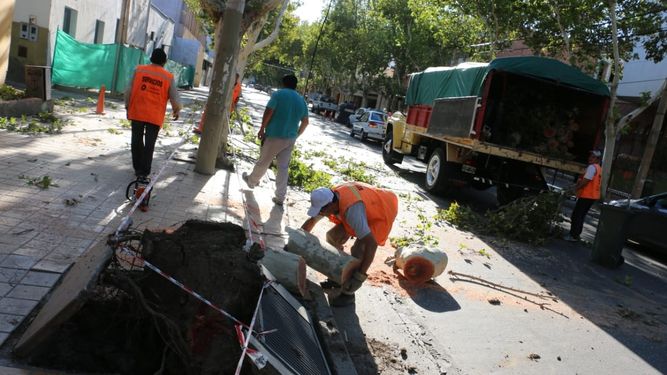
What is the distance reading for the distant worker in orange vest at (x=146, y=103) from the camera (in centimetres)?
624

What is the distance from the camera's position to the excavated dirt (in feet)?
9.58

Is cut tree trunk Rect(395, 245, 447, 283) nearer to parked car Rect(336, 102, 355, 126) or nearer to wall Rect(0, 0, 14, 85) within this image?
wall Rect(0, 0, 14, 85)

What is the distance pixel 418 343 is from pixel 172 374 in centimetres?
230

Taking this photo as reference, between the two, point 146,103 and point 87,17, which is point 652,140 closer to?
point 146,103

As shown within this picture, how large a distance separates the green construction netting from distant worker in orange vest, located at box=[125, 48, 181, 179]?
1323 cm

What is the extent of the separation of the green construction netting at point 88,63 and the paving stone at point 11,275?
1592cm

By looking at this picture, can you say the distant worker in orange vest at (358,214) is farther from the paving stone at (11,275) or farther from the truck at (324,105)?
the truck at (324,105)

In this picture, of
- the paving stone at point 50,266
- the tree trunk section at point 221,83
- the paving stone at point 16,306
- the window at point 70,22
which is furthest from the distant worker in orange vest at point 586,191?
the window at point 70,22

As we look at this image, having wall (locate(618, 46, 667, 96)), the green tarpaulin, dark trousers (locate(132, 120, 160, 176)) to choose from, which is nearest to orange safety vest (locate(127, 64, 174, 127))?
dark trousers (locate(132, 120, 160, 176))

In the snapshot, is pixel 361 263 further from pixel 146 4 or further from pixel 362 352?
pixel 146 4

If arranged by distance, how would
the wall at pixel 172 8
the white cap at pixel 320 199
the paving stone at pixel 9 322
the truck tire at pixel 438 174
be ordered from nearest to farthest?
the paving stone at pixel 9 322 < the white cap at pixel 320 199 < the truck tire at pixel 438 174 < the wall at pixel 172 8

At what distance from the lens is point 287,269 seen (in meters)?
4.55

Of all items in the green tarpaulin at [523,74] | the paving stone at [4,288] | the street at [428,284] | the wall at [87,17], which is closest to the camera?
the paving stone at [4,288]

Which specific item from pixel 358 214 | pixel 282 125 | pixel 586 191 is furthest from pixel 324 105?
pixel 358 214
